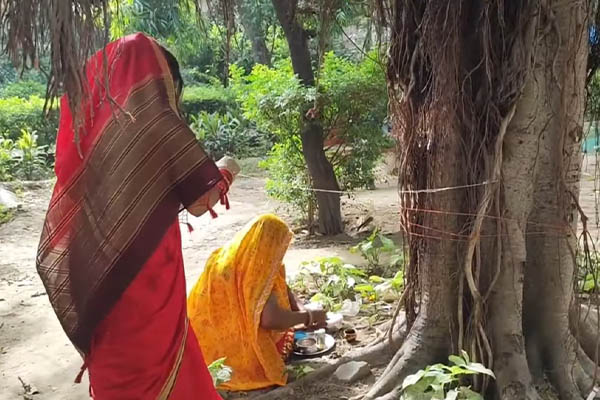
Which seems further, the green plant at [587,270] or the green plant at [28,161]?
the green plant at [28,161]

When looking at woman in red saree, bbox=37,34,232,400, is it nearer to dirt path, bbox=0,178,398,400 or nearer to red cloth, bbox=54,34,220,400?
red cloth, bbox=54,34,220,400

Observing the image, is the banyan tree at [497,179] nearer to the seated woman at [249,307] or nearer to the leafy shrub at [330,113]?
the seated woman at [249,307]

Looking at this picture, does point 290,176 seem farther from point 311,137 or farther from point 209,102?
point 209,102

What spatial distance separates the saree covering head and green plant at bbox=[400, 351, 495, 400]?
780 mm

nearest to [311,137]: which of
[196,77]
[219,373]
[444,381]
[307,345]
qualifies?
[307,345]

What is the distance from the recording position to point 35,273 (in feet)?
19.6

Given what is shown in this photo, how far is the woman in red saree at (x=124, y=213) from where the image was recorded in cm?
204

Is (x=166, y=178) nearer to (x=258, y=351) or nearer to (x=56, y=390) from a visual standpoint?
(x=258, y=351)

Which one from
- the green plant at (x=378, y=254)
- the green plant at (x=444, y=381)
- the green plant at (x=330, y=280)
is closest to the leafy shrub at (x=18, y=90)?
the green plant at (x=378, y=254)

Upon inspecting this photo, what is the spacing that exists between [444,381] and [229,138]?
457 inches

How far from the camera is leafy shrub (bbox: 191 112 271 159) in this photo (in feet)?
44.1

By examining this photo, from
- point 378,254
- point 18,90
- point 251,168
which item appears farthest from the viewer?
point 18,90

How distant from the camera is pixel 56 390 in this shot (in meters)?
3.39

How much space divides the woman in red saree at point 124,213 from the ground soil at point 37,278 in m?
1.08
